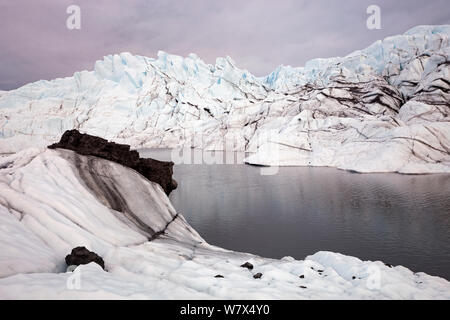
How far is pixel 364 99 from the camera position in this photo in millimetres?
57031

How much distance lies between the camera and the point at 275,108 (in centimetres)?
6281

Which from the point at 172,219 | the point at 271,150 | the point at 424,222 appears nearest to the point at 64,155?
the point at 172,219

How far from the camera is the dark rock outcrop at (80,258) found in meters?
5.56

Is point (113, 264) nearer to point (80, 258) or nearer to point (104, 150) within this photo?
point (80, 258)

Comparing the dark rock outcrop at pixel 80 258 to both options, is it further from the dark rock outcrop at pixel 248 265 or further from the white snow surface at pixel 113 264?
the dark rock outcrop at pixel 248 265

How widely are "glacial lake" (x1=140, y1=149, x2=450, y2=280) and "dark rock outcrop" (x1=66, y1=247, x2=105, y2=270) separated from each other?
727 centimetres

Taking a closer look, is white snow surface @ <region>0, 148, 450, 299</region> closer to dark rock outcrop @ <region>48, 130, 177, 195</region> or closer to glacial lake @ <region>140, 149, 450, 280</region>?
dark rock outcrop @ <region>48, 130, 177, 195</region>

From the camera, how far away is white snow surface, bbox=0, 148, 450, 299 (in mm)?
4633

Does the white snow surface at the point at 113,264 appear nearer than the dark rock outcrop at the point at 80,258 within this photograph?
Yes

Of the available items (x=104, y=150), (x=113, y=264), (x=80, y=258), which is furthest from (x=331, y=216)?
(x=80, y=258)

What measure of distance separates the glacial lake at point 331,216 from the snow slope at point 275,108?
25.8ft

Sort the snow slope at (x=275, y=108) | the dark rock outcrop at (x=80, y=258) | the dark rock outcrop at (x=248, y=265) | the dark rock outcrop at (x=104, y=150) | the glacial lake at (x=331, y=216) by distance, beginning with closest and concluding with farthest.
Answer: the dark rock outcrop at (x=80, y=258), the dark rock outcrop at (x=248, y=265), the glacial lake at (x=331, y=216), the dark rock outcrop at (x=104, y=150), the snow slope at (x=275, y=108)

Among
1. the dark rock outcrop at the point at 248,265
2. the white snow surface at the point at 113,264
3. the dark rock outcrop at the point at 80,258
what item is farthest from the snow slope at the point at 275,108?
the dark rock outcrop at the point at 80,258
